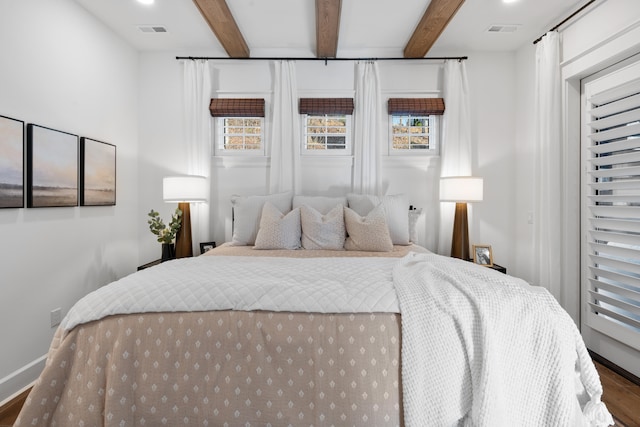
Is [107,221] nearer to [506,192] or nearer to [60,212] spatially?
[60,212]

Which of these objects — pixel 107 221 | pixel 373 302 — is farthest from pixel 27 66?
pixel 373 302

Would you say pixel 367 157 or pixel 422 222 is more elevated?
pixel 367 157

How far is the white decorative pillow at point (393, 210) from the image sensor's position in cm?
284

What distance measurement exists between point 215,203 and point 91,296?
2250 millimetres

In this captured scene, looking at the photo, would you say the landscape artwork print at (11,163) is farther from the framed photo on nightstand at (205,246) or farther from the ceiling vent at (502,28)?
the ceiling vent at (502,28)

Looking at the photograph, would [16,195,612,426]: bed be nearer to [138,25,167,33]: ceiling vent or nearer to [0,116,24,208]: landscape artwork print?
[0,116,24,208]: landscape artwork print

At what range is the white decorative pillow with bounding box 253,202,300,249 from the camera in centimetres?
261

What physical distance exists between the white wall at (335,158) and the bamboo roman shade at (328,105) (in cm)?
9

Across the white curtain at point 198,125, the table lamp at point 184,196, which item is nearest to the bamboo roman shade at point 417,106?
the white curtain at point 198,125

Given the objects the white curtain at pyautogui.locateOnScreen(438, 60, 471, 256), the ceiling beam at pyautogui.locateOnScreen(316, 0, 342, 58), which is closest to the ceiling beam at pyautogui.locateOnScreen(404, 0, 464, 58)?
the white curtain at pyautogui.locateOnScreen(438, 60, 471, 256)

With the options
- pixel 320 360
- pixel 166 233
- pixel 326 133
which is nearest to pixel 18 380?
pixel 166 233

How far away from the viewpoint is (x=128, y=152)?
334 centimetres

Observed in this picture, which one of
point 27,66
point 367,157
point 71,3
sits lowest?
point 367,157

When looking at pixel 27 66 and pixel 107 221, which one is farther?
pixel 107 221
